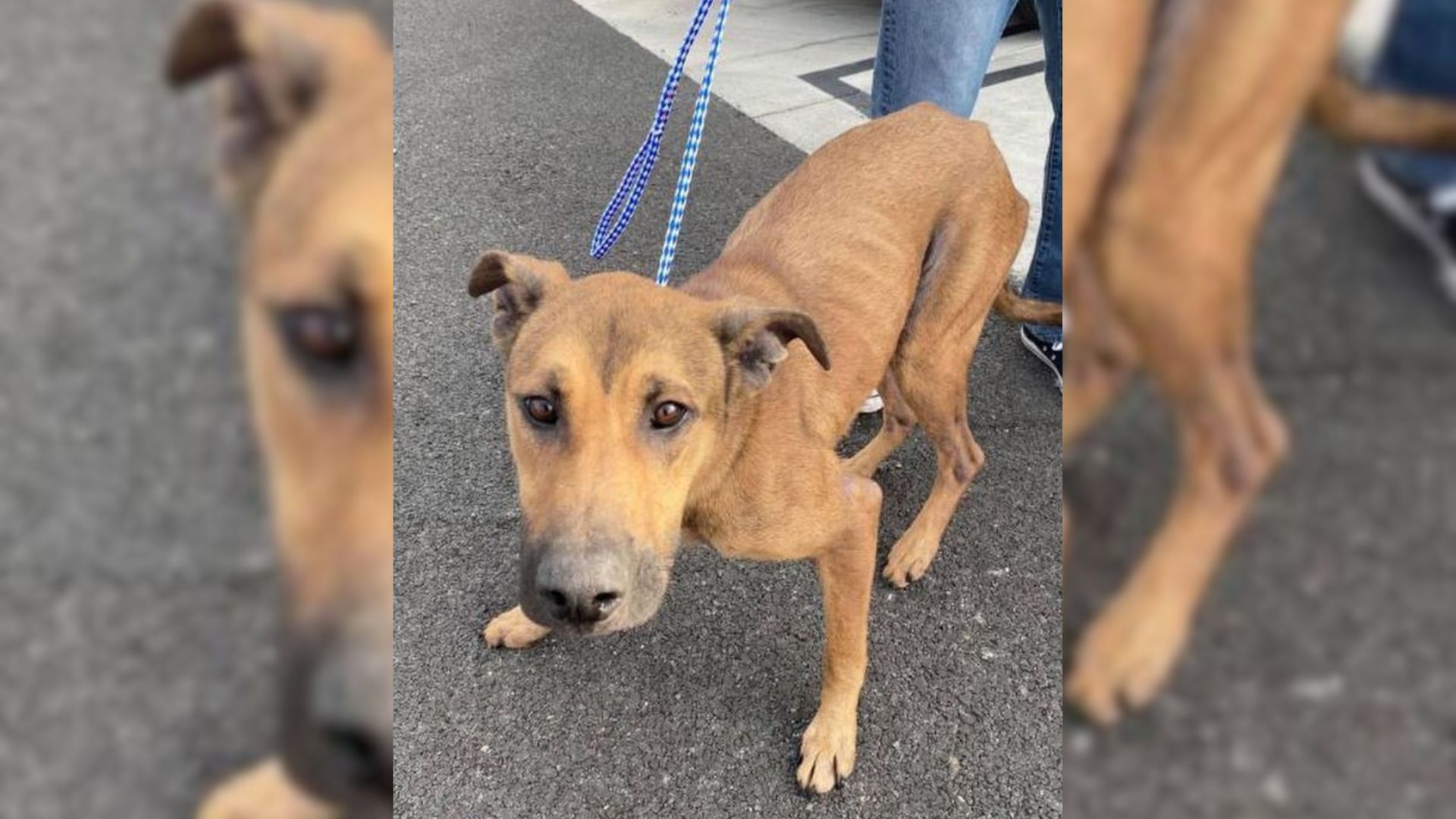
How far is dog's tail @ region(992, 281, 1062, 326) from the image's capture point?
3.40 metres

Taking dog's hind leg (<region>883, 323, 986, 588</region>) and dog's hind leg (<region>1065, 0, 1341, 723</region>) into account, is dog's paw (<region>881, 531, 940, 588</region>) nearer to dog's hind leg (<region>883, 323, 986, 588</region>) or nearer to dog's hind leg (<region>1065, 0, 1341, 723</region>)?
dog's hind leg (<region>883, 323, 986, 588</region>)

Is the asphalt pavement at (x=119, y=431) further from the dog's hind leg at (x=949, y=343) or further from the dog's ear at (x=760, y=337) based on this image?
the dog's hind leg at (x=949, y=343)

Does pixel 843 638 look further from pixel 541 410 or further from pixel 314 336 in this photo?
pixel 314 336

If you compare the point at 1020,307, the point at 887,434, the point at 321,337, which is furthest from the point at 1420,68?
the point at 887,434

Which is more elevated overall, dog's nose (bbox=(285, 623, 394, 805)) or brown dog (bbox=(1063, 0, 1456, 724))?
brown dog (bbox=(1063, 0, 1456, 724))

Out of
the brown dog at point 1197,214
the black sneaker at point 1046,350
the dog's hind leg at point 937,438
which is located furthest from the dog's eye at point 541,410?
the black sneaker at point 1046,350

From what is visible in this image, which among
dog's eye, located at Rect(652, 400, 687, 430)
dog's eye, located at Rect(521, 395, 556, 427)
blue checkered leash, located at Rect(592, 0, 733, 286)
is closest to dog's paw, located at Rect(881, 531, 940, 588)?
blue checkered leash, located at Rect(592, 0, 733, 286)

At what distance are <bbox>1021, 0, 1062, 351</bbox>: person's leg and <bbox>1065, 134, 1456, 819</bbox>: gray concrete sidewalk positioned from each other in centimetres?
184

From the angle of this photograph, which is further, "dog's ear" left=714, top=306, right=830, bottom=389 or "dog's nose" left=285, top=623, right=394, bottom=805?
"dog's ear" left=714, top=306, right=830, bottom=389

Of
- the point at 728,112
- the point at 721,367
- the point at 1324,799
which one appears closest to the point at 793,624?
the point at 721,367

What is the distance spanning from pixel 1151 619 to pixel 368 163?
41 centimetres

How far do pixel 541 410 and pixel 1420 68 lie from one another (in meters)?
1.93

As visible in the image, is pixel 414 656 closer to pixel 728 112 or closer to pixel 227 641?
pixel 227 641

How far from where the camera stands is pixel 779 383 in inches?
106
